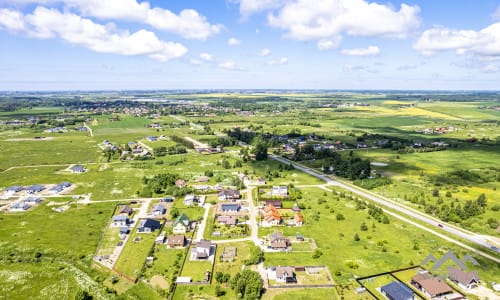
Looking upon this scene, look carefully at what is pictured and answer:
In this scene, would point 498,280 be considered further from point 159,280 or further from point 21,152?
point 21,152

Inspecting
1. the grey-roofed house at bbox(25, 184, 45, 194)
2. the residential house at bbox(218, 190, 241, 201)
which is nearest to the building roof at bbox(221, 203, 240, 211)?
the residential house at bbox(218, 190, 241, 201)

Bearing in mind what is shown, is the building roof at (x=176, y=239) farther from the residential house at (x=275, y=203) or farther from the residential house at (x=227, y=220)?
the residential house at (x=275, y=203)

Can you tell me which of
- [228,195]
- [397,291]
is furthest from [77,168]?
[397,291]

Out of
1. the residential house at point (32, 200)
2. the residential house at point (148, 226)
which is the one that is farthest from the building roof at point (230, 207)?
the residential house at point (32, 200)

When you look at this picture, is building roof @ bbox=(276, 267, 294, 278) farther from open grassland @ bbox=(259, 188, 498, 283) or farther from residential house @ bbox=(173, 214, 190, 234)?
residential house @ bbox=(173, 214, 190, 234)

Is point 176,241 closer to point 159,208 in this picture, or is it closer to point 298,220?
point 159,208
